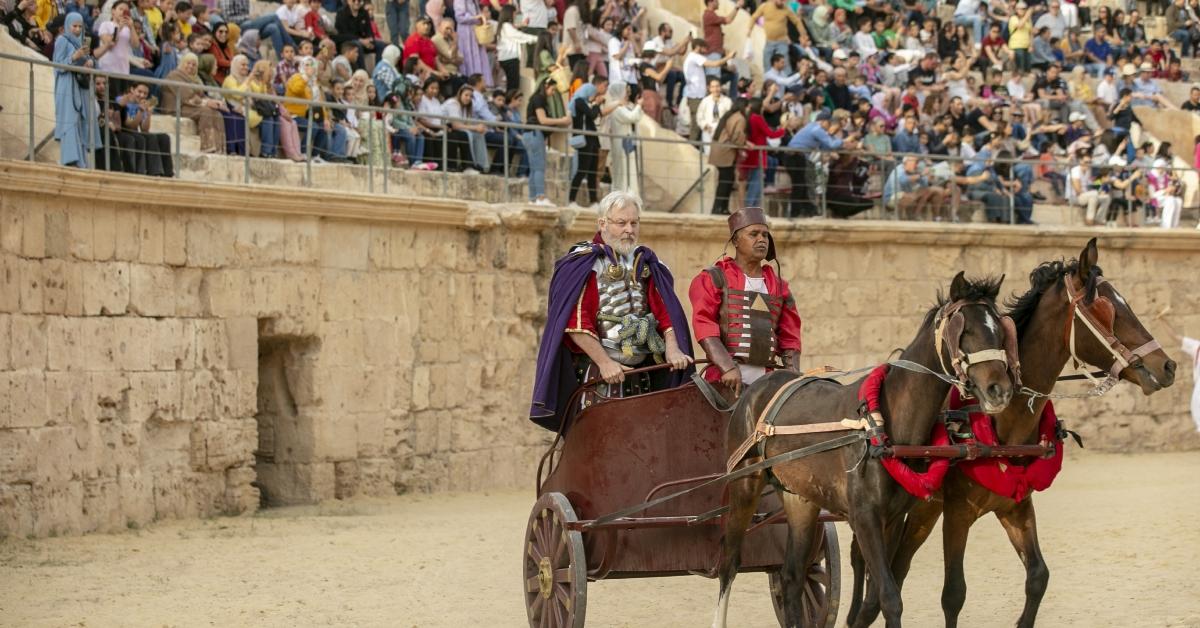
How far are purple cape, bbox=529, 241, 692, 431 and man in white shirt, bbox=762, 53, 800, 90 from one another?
1156 cm

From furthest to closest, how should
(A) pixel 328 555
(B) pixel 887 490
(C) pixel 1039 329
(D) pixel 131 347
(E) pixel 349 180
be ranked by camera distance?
(E) pixel 349 180 < (D) pixel 131 347 < (A) pixel 328 555 < (C) pixel 1039 329 < (B) pixel 887 490

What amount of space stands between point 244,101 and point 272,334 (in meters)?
2.02

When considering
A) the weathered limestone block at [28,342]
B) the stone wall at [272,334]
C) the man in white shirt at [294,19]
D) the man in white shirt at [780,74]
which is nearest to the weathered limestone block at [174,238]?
the stone wall at [272,334]

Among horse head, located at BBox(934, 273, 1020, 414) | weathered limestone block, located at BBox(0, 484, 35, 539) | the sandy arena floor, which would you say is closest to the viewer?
horse head, located at BBox(934, 273, 1020, 414)

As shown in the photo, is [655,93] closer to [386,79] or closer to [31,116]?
[386,79]

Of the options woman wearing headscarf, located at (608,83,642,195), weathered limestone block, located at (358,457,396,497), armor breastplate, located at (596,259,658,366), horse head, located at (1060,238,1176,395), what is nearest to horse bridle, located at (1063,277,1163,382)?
horse head, located at (1060,238,1176,395)

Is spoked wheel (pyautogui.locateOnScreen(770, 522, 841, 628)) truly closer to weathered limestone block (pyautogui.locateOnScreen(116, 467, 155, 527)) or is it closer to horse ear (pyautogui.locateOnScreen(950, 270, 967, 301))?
horse ear (pyautogui.locateOnScreen(950, 270, 967, 301))

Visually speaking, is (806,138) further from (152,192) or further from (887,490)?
(887,490)

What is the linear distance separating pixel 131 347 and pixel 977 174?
1063cm

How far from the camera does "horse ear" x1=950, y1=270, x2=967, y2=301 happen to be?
7129 mm

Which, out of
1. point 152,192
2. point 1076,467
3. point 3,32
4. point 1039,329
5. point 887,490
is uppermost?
point 3,32

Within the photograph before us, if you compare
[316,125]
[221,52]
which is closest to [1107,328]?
[316,125]

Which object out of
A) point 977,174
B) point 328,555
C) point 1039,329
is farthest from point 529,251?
point 1039,329

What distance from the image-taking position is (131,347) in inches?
484
